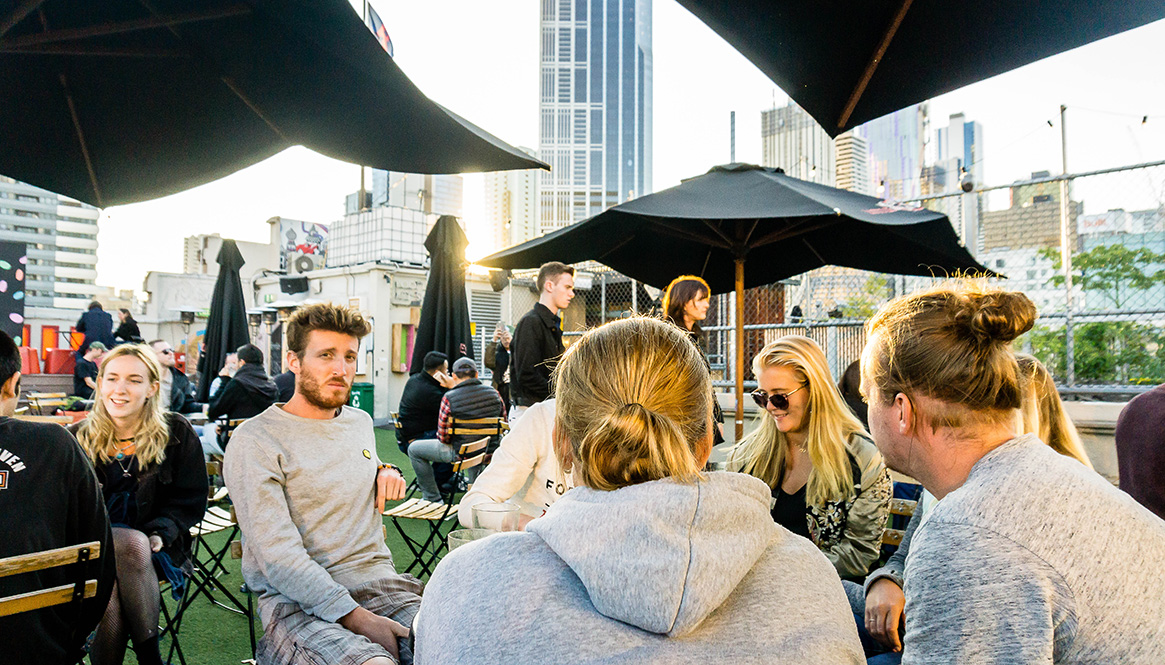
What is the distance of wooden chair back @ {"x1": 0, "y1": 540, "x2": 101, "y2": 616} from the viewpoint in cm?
190

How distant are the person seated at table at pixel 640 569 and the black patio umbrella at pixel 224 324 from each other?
1016 centimetres

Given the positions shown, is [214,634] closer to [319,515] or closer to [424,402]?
[319,515]

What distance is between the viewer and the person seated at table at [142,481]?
290cm

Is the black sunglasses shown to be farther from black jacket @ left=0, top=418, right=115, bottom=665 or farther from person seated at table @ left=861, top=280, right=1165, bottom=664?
black jacket @ left=0, top=418, right=115, bottom=665

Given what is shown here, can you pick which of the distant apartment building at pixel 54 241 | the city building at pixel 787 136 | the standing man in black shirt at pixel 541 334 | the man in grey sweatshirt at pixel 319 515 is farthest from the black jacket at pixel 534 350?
the distant apartment building at pixel 54 241

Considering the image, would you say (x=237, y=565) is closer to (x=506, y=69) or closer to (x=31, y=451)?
(x=31, y=451)

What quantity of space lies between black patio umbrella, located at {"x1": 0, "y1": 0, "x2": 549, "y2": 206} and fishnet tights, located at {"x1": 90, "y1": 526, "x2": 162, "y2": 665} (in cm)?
174

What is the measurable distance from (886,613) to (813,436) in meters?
0.99

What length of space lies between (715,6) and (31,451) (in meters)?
2.77

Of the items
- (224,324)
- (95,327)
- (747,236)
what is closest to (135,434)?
(747,236)

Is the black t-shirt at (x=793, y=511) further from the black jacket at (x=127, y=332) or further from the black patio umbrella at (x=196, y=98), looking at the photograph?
the black jacket at (x=127, y=332)

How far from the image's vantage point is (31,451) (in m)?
2.23

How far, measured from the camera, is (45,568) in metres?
2.05

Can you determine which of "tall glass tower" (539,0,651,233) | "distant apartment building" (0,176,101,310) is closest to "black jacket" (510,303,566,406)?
"distant apartment building" (0,176,101,310)
